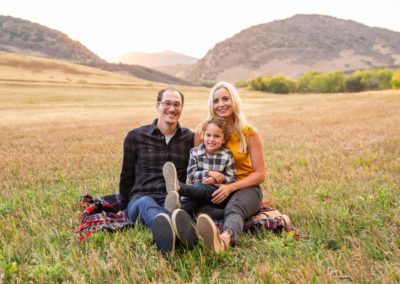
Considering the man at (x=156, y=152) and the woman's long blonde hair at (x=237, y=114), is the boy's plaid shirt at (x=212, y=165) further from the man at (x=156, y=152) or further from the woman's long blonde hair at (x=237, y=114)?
the man at (x=156, y=152)

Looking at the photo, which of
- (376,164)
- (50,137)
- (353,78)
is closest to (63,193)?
(376,164)

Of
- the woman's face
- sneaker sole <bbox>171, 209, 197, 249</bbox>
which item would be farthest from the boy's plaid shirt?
sneaker sole <bbox>171, 209, 197, 249</bbox>

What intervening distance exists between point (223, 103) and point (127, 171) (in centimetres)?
160

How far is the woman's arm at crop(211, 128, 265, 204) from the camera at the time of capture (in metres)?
4.83

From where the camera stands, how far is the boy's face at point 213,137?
5137 mm

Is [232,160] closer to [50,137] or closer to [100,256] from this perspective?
[100,256]

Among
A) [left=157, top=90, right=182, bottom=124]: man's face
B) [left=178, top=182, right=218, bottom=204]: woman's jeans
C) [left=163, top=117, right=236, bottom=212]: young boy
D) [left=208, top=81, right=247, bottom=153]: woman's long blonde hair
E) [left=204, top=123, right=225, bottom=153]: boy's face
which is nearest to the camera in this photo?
[left=178, top=182, right=218, bottom=204]: woman's jeans

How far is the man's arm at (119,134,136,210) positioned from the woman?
91 centimetres

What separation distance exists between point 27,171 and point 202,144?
5053mm

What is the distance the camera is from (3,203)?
5.92 m

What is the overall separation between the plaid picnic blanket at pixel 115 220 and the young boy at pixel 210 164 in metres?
0.43

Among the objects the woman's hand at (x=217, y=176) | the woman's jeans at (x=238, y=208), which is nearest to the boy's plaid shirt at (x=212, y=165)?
the woman's hand at (x=217, y=176)

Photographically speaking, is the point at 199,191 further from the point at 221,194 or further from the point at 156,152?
the point at 156,152

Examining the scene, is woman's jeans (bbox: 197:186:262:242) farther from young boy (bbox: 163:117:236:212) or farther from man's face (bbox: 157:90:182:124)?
man's face (bbox: 157:90:182:124)
